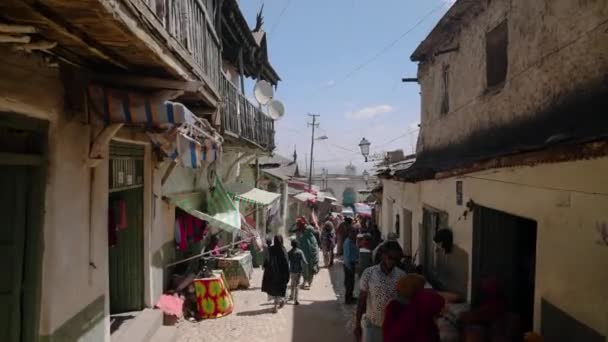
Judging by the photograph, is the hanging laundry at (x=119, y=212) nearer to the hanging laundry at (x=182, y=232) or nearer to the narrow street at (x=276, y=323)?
the narrow street at (x=276, y=323)

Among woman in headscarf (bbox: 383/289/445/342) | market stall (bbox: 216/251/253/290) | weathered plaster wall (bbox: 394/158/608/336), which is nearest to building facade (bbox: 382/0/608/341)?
weathered plaster wall (bbox: 394/158/608/336)

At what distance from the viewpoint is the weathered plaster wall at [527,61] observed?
4133mm

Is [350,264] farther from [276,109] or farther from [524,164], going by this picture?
[276,109]

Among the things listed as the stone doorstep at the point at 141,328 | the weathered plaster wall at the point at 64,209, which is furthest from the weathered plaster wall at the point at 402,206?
the weathered plaster wall at the point at 64,209

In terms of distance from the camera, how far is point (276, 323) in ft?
25.3

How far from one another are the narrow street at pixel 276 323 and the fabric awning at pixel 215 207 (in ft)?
5.41

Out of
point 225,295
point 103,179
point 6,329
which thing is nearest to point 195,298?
point 225,295

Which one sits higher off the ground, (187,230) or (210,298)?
(187,230)

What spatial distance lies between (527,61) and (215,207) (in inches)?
242

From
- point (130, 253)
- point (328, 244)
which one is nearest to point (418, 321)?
point (130, 253)

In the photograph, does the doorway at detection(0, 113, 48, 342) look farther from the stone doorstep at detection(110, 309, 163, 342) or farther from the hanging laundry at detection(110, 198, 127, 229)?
the hanging laundry at detection(110, 198, 127, 229)

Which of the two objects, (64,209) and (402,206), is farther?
(402,206)

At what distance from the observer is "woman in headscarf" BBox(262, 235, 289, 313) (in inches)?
331

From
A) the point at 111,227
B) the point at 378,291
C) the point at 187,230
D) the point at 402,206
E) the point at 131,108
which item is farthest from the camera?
the point at 402,206
